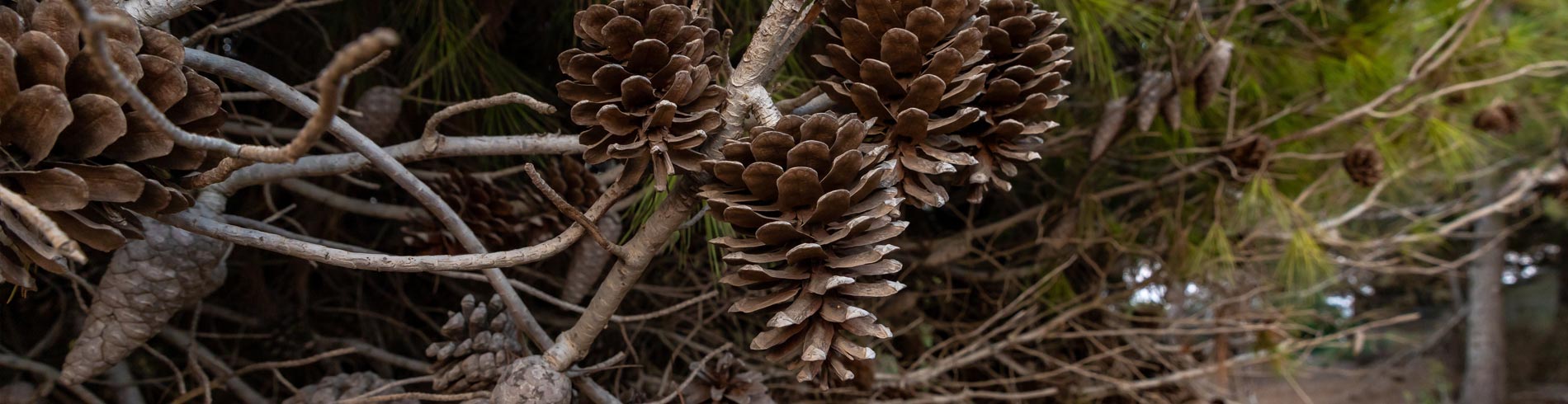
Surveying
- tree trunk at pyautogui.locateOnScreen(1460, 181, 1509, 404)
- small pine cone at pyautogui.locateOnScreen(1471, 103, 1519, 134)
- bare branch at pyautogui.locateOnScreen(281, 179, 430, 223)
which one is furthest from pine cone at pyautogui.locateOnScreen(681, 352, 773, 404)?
tree trunk at pyautogui.locateOnScreen(1460, 181, 1509, 404)

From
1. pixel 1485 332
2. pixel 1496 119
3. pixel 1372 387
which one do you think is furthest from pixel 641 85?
pixel 1372 387

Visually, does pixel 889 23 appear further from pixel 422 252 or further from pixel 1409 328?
pixel 1409 328

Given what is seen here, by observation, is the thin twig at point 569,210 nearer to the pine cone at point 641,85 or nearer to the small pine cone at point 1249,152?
the pine cone at point 641,85

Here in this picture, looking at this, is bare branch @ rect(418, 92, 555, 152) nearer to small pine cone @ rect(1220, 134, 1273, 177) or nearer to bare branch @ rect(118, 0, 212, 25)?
bare branch @ rect(118, 0, 212, 25)

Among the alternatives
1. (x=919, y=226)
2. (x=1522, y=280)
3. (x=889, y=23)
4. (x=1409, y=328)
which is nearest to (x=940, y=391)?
(x=919, y=226)

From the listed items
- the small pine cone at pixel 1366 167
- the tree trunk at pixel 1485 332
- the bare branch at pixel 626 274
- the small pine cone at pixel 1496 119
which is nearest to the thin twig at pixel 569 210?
the bare branch at pixel 626 274

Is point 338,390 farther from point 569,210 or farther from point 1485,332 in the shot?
point 1485,332
